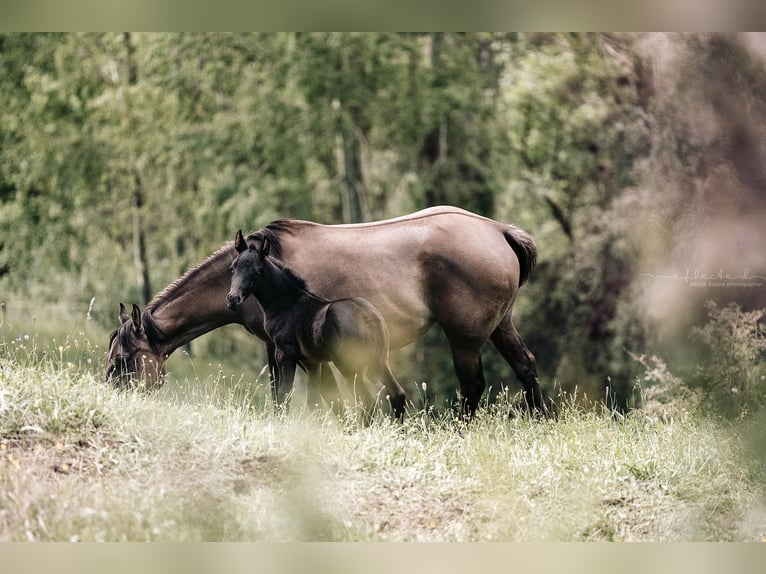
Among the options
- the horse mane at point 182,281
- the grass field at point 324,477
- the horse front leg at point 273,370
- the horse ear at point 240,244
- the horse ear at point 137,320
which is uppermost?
the horse ear at point 240,244

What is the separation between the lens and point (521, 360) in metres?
7.04

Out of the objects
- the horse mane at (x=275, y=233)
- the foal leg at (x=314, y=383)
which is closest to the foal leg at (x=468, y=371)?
the foal leg at (x=314, y=383)

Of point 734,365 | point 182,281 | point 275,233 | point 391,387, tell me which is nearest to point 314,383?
point 391,387

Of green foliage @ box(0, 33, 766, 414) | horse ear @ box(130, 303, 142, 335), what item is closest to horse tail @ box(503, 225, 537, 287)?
horse ear @ box(130, 303, 142, 335)

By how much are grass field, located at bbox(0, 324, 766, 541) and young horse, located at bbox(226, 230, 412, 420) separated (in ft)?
1.15

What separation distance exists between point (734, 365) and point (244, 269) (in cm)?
433

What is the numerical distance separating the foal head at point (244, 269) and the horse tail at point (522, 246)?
6.50 feet

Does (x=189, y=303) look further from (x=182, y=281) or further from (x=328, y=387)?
(x=328, y=387)

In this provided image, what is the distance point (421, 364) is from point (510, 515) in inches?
235

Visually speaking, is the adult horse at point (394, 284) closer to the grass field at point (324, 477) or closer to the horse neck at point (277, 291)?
the horse neck at point (277, 291)

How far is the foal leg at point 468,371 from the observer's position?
22.5 ft

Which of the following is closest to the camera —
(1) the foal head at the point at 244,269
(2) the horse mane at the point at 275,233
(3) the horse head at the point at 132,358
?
(1) the foal head at the point at 244,269

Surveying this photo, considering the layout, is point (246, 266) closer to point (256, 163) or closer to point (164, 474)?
point (164, 474)
